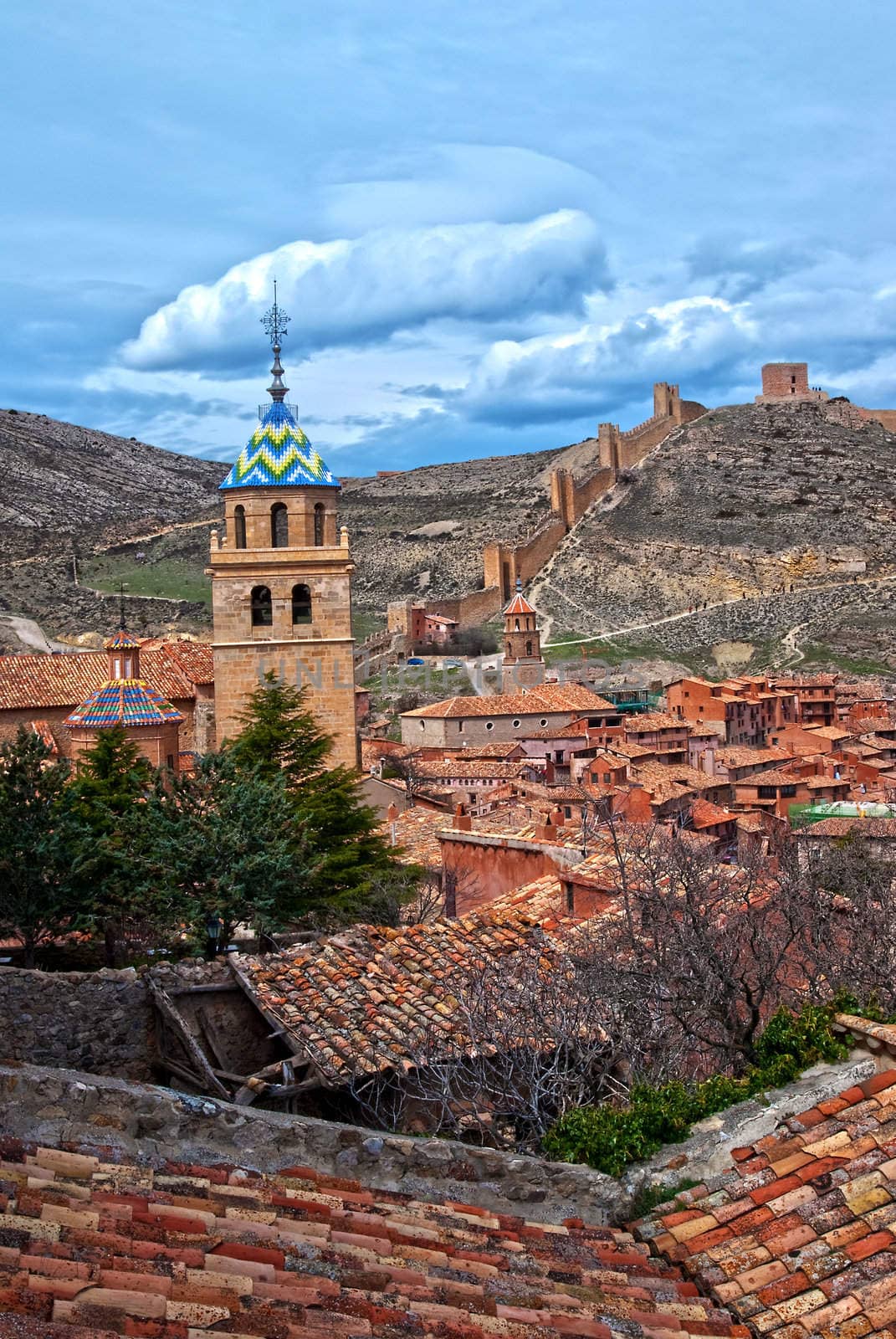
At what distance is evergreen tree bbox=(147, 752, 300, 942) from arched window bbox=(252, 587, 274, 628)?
8.85 m

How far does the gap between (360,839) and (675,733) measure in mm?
27025

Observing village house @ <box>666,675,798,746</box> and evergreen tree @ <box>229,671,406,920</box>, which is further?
village house @ <box>666,675,798,746</box>

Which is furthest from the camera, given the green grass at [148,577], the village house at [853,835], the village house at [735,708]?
the green grass at [148,577]

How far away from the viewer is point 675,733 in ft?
142

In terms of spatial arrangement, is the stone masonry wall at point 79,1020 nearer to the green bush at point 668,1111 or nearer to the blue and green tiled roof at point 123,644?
the green bush at point 668,1111

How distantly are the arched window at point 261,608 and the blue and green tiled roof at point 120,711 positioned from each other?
7.20 ft

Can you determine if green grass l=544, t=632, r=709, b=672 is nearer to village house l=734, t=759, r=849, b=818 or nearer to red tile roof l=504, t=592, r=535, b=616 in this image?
red tile roof l=504, t=592, r=535, b=616

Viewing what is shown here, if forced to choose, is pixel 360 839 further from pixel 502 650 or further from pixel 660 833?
pixel 502 650

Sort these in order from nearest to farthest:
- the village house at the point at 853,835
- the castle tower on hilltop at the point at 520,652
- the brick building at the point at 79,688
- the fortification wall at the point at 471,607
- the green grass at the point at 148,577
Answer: the village house at the point at 853,835
the brick building at the point at 79,688
the castle tower on hilltop at the point at 520,652
the green grass at the point at 148,577
the fortification wall at the point at 471,607

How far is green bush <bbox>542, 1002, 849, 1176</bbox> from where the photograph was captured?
5629mm

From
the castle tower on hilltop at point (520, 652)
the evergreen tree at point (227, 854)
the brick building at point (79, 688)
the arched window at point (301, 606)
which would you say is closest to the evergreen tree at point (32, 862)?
the evergreen tree at point (227, 854)

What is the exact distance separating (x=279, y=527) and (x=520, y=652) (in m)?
34.1

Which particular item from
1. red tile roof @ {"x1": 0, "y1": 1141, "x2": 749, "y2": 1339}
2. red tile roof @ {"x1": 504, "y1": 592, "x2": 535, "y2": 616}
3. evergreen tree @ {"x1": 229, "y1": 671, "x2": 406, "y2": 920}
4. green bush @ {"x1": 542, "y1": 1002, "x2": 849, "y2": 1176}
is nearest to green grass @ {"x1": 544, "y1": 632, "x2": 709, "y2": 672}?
red tile roof @ {"x1": 504, "y1": 592, "x2": 535, "y2": 616}

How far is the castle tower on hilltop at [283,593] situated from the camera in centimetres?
2392
